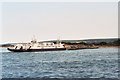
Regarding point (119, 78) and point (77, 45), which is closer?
point (119, 78)

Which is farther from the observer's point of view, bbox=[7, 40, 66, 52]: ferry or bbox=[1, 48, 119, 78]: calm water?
bbox=[7, 40, 66, 52]: ferry

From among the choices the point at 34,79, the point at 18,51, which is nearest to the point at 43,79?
the point at 34,79

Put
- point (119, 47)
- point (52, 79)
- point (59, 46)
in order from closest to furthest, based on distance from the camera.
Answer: point (52, 79)
point (59, 46)
point (119, 47)

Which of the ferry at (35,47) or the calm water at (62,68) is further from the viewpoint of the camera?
the ferry at (35,47)

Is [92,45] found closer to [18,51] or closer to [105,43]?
[105,43]

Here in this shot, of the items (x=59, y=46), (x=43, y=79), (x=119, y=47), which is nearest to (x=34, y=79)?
(x=43, y=79)

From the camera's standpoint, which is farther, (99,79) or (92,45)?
(92,45)

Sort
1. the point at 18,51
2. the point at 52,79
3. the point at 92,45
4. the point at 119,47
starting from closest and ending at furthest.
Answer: the point at 52,79 → the point at 18,51 → the point at 119,47 → the point at 92,45

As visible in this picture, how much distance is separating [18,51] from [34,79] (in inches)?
3895

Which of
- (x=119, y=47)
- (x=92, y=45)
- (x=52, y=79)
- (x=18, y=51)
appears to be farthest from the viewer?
(x=92, y=45)

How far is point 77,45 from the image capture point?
184625 mm

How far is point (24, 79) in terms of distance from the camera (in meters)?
38.7

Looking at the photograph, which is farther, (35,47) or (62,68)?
(35,47)

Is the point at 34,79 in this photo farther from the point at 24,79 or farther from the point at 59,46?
the point at 59,46
